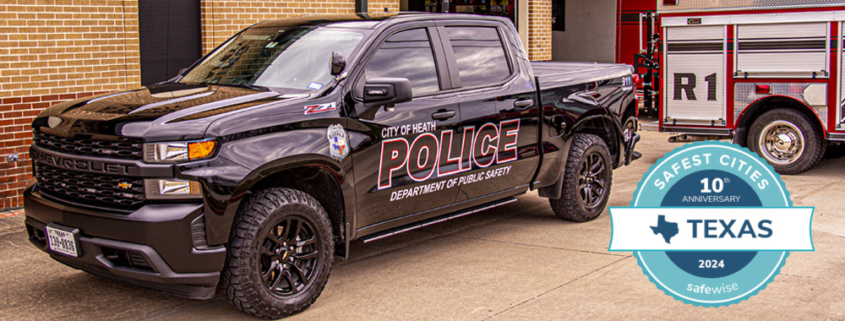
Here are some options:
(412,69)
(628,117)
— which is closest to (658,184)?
(412,69)

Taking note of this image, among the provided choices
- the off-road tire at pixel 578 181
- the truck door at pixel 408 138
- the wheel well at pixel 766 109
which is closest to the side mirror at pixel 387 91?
the truck door at pixel 408 138

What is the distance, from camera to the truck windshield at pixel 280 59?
229 inches

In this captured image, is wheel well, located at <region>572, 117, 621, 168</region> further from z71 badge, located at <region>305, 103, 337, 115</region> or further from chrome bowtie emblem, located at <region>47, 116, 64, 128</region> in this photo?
chrome bowtie emblem, located at <region>47, 116, 64, 128</region>

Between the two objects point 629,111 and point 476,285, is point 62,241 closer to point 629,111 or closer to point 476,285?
point 476,285

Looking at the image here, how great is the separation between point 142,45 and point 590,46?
12741 millimetres

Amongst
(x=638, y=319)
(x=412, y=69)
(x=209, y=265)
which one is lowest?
(x=638, y=319)

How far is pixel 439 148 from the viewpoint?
6168mm

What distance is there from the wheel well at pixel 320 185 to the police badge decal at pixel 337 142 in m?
0.11

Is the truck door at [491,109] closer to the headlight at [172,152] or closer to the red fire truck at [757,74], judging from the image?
the headlight at [172,152]

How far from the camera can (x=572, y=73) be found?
25.2 ft

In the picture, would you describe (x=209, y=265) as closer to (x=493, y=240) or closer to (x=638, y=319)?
(x=638, y=319)

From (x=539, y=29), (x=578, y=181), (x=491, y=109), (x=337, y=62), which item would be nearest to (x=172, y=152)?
(x=337, y=62)
